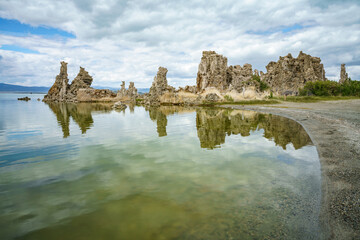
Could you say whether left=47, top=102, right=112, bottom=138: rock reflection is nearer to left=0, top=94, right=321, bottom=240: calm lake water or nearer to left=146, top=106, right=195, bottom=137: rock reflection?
left=146, top=106, right=195, bottom=137: rock reflection

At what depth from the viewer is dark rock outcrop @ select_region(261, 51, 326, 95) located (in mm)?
112938

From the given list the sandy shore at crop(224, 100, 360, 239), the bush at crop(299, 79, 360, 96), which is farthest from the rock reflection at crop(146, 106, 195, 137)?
the bush at crop(299, 79, 360, 96)

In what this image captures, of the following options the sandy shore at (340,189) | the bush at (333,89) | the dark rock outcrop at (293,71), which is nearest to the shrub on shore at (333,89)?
the bush at (333,89)

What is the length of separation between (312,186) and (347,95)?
91.6 meters

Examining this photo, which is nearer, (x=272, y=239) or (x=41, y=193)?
(x=272, y=239)

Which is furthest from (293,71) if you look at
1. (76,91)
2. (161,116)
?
(76,91)

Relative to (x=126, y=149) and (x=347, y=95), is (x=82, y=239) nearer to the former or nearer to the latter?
(x=126, y=149)

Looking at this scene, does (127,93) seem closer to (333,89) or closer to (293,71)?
(293,71)

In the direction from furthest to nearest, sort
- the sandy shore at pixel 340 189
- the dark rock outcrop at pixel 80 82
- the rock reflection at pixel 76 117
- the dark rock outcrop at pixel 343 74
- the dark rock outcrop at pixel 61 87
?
1. the dark rock outcrop at pixel 343 74
2. the dark rock outcrop at pixel 80 82
3. the dark rock outcrop at pixel 61 87
4. the rock reflection at pixel 76 117
5. the sandy shore at pixel 340 189

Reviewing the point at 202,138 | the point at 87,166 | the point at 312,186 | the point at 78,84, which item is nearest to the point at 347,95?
the point at 202,138

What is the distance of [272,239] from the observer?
18.0ft

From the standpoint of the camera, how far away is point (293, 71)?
376 feet

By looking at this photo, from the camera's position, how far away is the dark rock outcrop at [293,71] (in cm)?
11294

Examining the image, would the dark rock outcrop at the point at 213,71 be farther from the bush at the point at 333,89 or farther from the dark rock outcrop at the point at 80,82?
the dark rock outcrop at the point at 80,82
